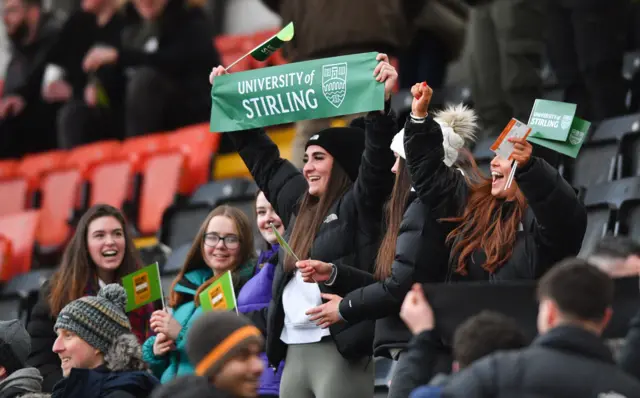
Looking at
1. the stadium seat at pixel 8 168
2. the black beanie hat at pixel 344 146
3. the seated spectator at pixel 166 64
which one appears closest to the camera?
the black beanie hat at pixel 344 146

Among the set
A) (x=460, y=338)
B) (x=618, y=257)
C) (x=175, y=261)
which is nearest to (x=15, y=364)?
(x=460, y=338)

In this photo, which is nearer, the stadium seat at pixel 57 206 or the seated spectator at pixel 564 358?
the seated spectator at pixel 564 358

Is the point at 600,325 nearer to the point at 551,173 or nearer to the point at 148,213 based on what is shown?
the point at 551,173

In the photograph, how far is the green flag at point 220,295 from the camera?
18.1ft

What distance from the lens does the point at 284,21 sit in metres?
8.55

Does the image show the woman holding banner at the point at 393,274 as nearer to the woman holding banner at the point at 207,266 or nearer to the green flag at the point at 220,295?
the green flag at the point at 220,295

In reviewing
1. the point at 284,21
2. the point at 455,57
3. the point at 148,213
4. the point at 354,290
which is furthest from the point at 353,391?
the point at 148,213

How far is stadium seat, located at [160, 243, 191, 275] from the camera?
8337 millimetres

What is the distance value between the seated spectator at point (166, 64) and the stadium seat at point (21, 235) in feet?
3.68

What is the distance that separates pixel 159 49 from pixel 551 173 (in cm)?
611

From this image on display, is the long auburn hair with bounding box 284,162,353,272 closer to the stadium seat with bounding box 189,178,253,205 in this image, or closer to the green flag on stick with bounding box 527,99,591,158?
the green flag on stick with bounding box 527,99,591,158

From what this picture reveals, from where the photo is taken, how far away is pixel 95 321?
5.20m

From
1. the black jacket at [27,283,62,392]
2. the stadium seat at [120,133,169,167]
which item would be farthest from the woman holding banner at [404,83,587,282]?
the stadium seat at [120,133,169,167]

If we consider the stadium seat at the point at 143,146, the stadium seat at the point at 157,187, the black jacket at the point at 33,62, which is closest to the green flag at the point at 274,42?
the stadium seat at the point at 157,187
